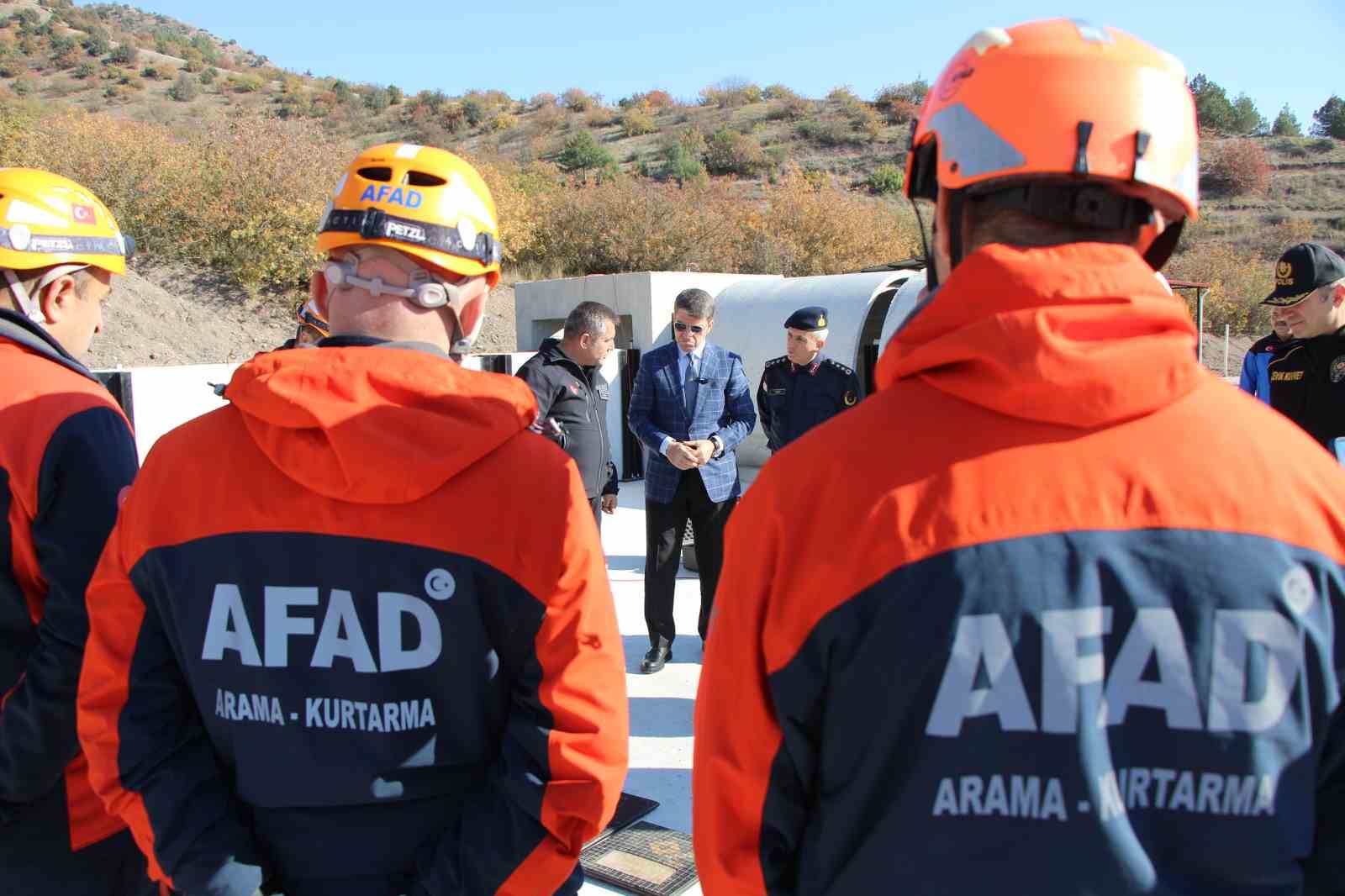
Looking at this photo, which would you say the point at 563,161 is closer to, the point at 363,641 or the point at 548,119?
the point at 548,119

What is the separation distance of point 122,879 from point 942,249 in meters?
2.16

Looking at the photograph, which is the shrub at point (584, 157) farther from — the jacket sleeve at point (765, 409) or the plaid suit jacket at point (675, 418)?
the plaid suit jacket at point (675, 418)

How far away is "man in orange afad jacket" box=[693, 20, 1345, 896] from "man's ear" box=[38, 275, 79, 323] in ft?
6.39

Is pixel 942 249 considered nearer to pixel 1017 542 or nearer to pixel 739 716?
pixel 1017 542

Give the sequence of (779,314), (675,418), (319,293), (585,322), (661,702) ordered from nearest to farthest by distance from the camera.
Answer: (319,293), (661,702), (585,322), (675,418), (779,314)

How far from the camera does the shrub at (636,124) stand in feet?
153

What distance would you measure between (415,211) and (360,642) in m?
0.75

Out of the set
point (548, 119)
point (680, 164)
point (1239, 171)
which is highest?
point (548, 119)

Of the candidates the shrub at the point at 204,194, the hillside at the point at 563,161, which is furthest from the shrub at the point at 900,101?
the shrub at the point at 204,194

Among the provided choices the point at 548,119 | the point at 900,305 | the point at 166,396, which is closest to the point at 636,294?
the point at 900,305

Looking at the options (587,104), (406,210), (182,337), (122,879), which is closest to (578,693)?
(406,210)

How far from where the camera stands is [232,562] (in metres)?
1.50

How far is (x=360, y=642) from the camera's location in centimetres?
148

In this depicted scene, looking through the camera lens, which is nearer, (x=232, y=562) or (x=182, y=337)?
(x=232, y=562)
